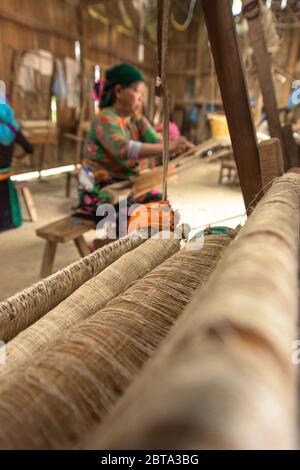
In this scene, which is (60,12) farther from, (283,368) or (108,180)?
(283,368)

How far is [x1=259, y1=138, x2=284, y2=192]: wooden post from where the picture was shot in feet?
3.38

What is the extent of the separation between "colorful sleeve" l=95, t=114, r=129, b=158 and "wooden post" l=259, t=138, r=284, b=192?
1.20 meters

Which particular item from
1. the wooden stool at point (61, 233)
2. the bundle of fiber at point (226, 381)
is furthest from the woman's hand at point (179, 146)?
the bundle of fiber at point (226, 381)

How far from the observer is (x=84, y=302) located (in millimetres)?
825

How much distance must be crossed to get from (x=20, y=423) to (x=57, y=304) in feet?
1.52

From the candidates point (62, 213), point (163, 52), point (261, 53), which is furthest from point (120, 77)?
point (62, 213)

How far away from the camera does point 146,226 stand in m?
1.21

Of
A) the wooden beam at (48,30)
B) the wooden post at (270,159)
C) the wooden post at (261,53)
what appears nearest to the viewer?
the wooden post at (270,159)

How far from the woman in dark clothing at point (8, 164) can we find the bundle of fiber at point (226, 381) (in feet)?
10.9

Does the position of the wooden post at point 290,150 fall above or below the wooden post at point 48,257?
above

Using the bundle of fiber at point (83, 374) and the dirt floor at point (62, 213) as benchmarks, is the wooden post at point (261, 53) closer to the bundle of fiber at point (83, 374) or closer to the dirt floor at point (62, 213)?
the dirt floor at point (62, 213)

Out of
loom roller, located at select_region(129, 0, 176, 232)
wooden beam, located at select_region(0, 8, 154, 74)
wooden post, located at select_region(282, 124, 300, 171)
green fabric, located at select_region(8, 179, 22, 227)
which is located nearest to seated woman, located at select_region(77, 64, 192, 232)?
wooden post, located at select_region(282, 124, 300, 171)

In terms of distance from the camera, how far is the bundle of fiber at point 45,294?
818mm

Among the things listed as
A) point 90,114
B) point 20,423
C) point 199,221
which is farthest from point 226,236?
point 90,114
